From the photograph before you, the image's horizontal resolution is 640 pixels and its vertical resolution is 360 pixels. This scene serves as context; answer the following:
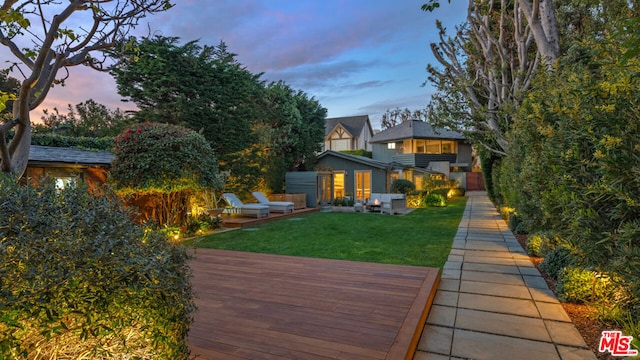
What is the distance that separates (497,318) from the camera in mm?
3500

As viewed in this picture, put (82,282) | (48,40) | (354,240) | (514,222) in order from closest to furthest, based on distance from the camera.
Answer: (82,282)
(48,40)
(354,240)
(514,222)

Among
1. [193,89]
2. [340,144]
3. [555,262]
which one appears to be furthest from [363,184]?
[340,144]

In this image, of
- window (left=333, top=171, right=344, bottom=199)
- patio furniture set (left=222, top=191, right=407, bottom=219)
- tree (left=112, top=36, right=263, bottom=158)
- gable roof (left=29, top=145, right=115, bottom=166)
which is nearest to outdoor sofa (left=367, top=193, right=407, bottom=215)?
patio furniture set (left=222, top=191, right=407, bottom=219)

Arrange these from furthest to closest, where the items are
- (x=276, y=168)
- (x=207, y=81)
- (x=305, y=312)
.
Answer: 1. (x=276, y=168)
2. (x=207, y=81)
3. (x=305, y=312)

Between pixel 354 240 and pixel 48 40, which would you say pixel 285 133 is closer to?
pixel 354 240

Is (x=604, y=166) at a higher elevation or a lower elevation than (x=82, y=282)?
higher

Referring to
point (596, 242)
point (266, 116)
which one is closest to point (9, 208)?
point (596, 242)

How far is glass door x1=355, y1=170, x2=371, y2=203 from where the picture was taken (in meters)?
19.5

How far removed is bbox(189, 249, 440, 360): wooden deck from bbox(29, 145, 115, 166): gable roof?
23.3 ft

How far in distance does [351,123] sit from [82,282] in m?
37.3

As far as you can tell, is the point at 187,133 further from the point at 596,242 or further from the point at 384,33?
the point at 596,242

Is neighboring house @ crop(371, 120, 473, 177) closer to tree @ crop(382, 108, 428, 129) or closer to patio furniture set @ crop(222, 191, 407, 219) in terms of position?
tree @ crop(382, 108, 428, 129)

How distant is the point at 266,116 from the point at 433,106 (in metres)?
11.2

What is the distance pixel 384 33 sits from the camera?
10.9m
